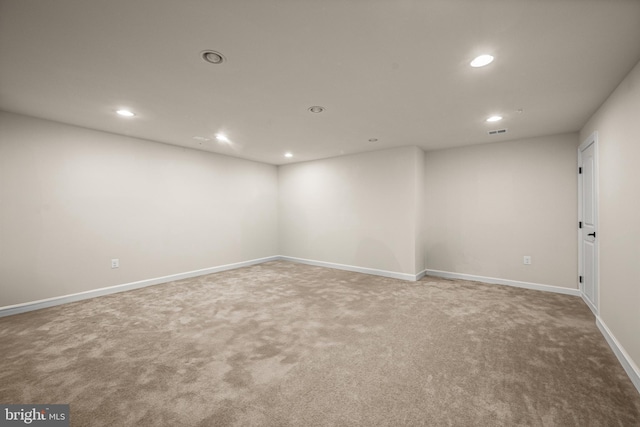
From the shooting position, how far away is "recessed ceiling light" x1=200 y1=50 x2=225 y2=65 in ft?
6.68

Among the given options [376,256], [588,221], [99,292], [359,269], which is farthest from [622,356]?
[99,292]

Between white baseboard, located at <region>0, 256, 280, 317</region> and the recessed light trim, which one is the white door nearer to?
the recessed light trim

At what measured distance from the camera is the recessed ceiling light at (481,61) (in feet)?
6.84

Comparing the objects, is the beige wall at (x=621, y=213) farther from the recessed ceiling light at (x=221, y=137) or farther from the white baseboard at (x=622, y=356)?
the recessed ceiling light at (x=221, y=137)

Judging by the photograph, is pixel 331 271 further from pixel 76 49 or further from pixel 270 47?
pixel 76 49

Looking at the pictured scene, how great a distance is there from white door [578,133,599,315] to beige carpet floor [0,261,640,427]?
0.31m

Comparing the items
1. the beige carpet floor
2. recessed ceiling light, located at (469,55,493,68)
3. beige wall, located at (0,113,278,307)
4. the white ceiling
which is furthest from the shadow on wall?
recessed ceiling light, located at (469,55,493,68)

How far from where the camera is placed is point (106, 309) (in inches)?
139

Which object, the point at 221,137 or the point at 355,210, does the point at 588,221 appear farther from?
the point at 221,137

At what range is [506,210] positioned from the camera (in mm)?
4574

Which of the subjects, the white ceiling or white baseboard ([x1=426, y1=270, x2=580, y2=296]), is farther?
white baseboard ([x1=426, y1=270, x2=580, y2=296])

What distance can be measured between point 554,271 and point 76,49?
251 inches

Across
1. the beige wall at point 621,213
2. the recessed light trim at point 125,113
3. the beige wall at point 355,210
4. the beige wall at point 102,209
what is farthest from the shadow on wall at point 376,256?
the recessed light trim at point 125,113

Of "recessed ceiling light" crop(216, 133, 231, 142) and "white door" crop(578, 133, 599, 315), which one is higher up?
"recessed ceiling light" crop(216, 133, 231, 142)
